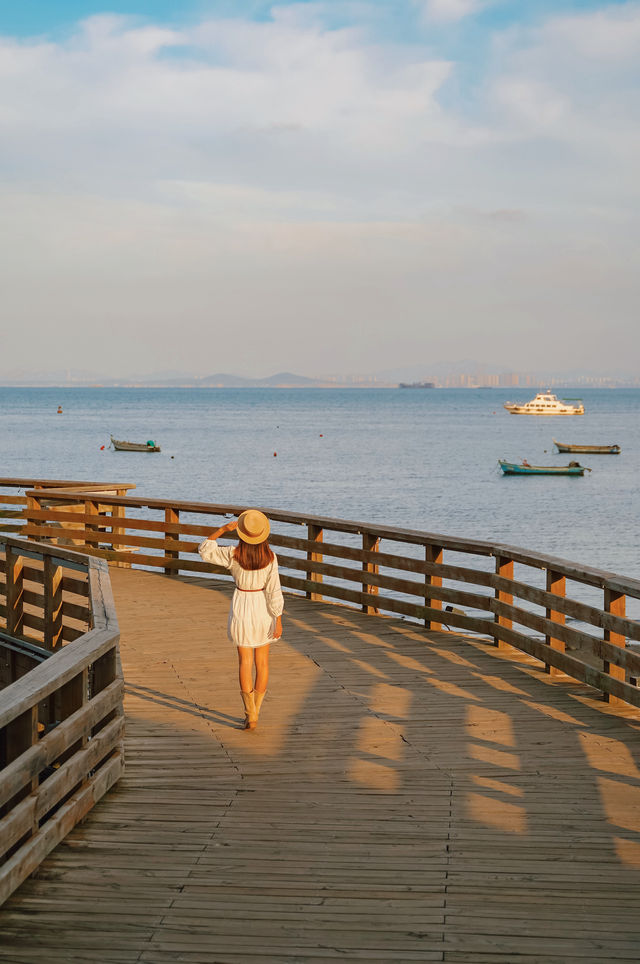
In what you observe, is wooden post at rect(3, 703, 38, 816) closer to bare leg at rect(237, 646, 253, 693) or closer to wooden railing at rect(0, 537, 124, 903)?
wooden railing at rect(0, 537, 124, 903)

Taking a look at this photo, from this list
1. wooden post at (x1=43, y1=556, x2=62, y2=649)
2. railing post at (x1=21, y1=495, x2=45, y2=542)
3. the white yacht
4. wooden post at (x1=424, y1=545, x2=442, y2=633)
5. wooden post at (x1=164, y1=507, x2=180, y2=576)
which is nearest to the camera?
wooden post at (x1=43, y1=556, x2=62, y2=649)

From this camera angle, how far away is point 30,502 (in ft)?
53.0

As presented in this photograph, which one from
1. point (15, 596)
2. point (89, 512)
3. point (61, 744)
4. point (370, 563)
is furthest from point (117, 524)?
point (61, 744)

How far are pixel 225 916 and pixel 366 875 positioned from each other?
77 centimetres

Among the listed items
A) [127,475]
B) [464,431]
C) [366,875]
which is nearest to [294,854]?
[366,875]

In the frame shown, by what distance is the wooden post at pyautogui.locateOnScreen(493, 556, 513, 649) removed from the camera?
9727 millimetres

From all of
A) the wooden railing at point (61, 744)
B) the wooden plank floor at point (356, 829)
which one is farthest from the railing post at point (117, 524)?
the wooden railing at point (61, 744)

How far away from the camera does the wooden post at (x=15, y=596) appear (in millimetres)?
10148

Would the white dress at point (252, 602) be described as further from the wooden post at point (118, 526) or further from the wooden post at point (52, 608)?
the wooden post at point (118, 526)

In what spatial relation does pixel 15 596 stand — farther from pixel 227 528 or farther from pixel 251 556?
pixel 251 556

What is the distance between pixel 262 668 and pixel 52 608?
8.38 feet

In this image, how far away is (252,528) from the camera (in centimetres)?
722

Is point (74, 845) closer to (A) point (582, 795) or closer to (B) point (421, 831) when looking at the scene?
(B) point (421, 831)

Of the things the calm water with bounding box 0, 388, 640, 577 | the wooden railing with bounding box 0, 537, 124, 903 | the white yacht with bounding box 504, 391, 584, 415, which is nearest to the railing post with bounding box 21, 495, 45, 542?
the wooden railing with bounding box 0, 537, 124, 903
